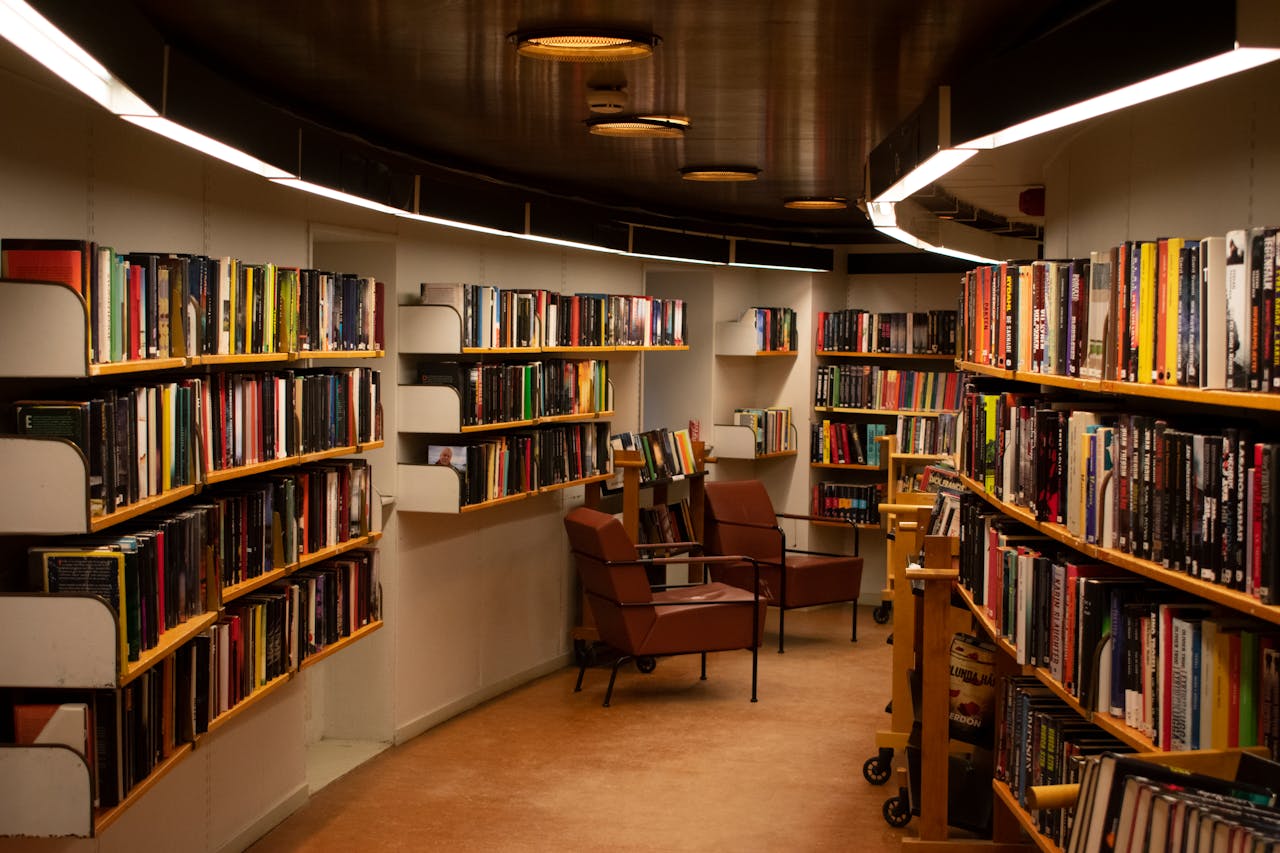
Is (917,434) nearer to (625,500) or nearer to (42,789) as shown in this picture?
(625,500)

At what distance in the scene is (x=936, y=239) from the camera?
7.93 metres

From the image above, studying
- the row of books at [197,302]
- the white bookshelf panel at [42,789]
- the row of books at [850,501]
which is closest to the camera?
the white bookshelf panel at [42,789]

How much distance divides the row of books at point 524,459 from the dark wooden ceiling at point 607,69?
4.91ft

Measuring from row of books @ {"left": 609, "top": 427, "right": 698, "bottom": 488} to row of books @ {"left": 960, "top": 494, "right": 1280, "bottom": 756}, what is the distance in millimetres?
4808

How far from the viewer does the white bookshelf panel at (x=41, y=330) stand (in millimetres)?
3281

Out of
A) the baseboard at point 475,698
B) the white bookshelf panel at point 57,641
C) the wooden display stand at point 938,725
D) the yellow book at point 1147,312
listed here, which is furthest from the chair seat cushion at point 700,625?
the yellow book at point 1147,312

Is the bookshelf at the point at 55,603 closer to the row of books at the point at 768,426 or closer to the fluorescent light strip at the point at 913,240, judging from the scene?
the fluorescent light strip at the point at 913,240

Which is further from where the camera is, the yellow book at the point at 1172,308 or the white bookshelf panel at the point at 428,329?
the white bookshelf panel at the point at 428,329

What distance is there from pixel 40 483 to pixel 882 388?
8.21m

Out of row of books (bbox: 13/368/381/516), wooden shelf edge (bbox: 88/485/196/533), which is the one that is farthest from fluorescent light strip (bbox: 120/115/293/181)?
wooden shelf edge (bbox: 88/485/196/533)

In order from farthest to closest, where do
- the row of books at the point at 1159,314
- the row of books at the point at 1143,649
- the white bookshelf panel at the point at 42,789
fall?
the white bookshelf panel at the point at 42,789, the row of books at the point at 1143,649, the row of books at the point at 1159,314

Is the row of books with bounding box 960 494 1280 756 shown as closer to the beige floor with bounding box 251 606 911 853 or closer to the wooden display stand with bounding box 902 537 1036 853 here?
the wooden display stand with bounding box 902 537 1036 853

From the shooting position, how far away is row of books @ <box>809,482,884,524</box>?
34.9ft

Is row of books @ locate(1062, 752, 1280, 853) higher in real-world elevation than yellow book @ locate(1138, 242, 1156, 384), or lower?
lower
